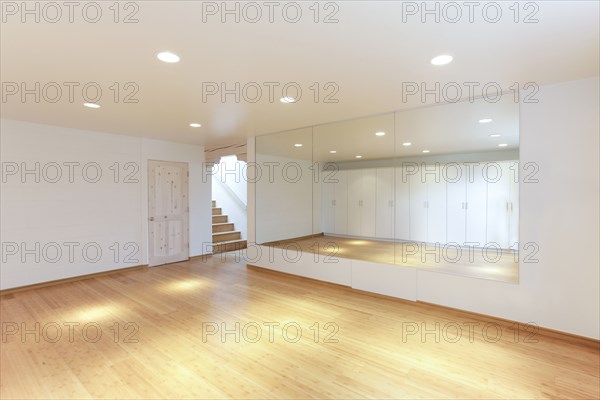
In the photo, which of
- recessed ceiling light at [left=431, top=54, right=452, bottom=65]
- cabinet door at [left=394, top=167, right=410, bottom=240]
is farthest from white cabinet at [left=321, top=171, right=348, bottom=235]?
recessed ceiling light at [left=431, top=54, right=452, bottom=65]

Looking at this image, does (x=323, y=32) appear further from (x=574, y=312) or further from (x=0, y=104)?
(x=0, y=104)

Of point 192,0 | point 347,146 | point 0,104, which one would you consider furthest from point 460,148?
point 0,104

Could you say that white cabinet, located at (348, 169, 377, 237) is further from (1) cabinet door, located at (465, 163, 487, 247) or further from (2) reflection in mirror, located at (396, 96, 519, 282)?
(1) cabinet door, located at (465, 163, 487, 247)

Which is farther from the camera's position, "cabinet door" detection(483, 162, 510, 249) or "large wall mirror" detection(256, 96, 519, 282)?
"cabinet door" detection(483, 162, 510, 249)

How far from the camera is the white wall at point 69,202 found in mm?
4328

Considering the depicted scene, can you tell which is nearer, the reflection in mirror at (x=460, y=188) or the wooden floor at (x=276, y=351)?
the wooden floor at (x=276, y=351)

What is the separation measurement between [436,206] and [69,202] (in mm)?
6742

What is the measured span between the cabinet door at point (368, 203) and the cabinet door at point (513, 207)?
3.55m

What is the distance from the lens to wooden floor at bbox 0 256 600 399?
2.12 meters

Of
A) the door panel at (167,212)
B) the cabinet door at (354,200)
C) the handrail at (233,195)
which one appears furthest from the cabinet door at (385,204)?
the door panel at (167,212)

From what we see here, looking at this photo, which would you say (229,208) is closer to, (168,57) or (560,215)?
(168,57)

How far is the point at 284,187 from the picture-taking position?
6.34 metres

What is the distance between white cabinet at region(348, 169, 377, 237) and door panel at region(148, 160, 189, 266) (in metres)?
3.84

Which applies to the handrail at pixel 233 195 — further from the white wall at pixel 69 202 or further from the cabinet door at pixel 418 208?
the cabinet door at pixel 418 208
